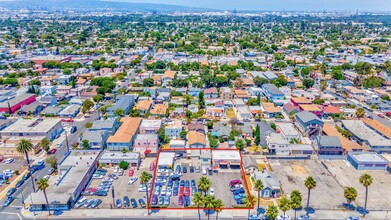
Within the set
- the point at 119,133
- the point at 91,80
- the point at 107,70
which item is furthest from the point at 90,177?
the point at 107,70

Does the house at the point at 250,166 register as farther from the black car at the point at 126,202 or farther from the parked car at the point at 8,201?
the parked car at the point at 8,201

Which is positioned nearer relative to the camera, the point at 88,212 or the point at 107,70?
the point at 88,212

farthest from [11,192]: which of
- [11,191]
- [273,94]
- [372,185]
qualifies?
[273,94]

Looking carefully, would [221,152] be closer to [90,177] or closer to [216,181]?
[216,181]

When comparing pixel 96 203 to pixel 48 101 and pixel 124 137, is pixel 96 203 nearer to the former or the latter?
pixel 124 137

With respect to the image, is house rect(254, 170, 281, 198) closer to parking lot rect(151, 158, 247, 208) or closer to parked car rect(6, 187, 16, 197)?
parking lot rect(151, 158, 247, 208)

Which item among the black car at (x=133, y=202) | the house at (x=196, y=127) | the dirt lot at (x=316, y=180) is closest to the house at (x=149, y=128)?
the house at (x=196, y=127)
